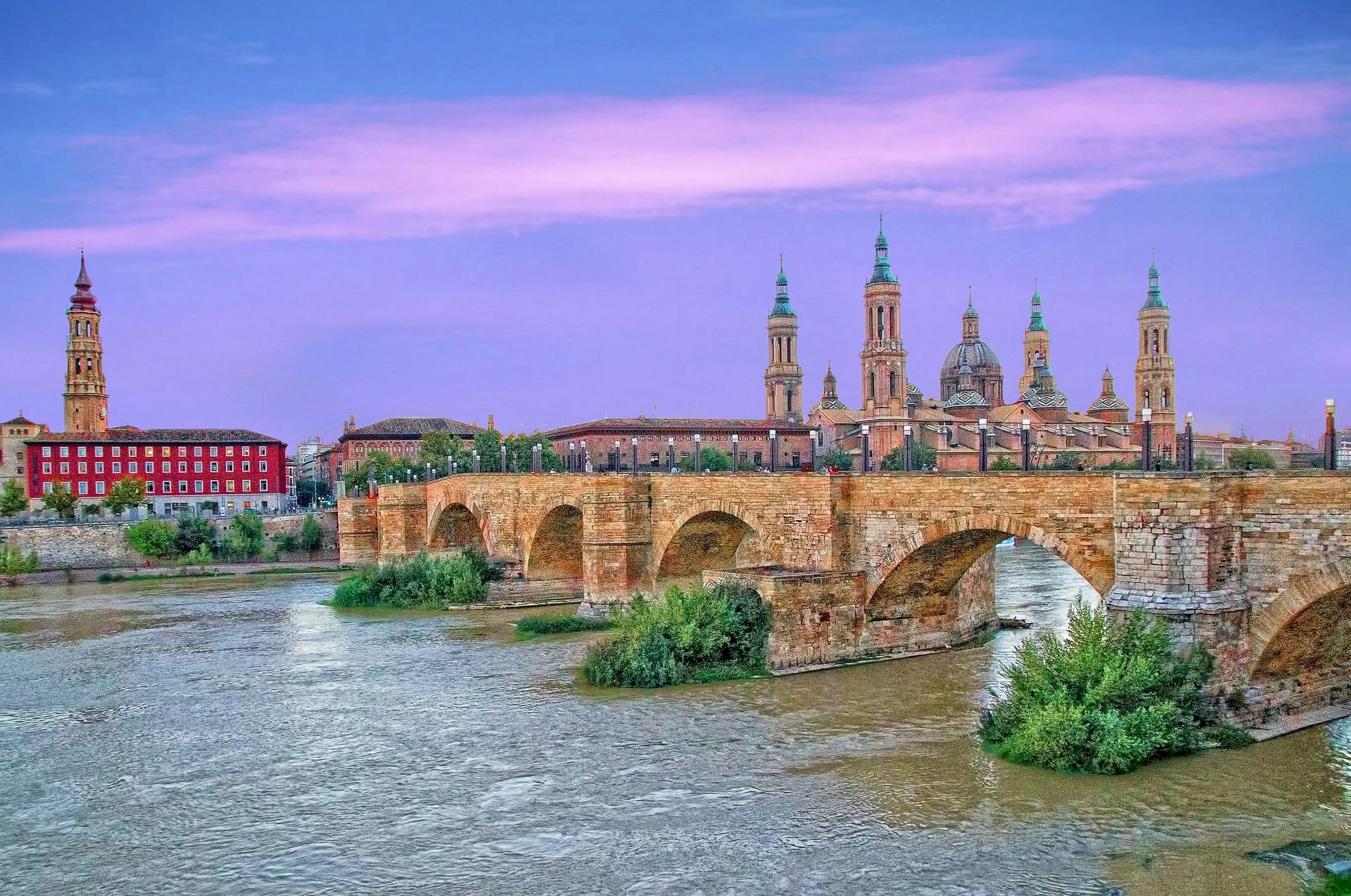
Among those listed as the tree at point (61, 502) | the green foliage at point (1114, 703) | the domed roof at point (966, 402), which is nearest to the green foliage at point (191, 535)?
the tree at point (61, 502)

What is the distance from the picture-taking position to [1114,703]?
1364cm

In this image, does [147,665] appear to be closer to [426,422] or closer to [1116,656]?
[1116,656]

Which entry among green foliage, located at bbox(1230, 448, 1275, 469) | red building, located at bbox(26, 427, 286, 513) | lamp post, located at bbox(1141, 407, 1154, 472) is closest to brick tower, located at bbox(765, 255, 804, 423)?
red building, located at bbox(26, 427, 286, 513)

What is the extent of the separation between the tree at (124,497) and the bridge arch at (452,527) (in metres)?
27.6

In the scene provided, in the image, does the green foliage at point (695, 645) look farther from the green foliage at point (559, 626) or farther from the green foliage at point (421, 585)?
the green foliage at point (421, 585)

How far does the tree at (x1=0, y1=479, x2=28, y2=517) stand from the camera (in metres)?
61.2

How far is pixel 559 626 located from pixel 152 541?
1213 inches

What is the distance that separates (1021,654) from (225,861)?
9.41 meters

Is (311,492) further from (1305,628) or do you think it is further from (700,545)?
(1305,628)

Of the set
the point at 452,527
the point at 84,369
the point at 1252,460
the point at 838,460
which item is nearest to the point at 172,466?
the point at 84,369

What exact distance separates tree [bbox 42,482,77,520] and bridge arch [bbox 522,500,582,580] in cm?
3630

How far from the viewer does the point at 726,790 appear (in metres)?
13.7

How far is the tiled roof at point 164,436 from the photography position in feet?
223

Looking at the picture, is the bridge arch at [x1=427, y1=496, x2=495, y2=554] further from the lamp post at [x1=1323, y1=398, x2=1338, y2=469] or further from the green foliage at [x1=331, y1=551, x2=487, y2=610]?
the lamp post at [x1=1323, y1=398, x2=1338, y2=469]
